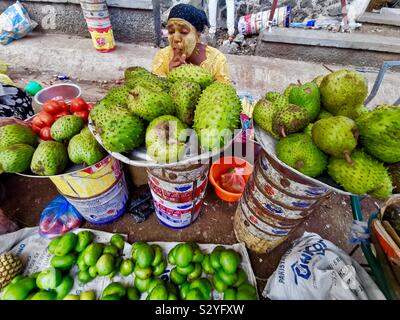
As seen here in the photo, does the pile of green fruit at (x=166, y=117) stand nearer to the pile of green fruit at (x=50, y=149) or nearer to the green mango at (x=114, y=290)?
the pile of green fruit at (x=50, y=149)

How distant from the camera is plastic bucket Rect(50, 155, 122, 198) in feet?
6.25

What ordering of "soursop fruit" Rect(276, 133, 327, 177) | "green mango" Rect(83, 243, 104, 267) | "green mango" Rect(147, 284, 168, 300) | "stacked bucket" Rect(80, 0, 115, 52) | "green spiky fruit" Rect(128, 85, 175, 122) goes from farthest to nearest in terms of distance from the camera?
1. "stacked bucket" Rect(80, 0, 115, 52)
2. "green mango" Rect(83, 243, 104, 267)
3. "green mango" Rect(147, 284, 168, 300)
4. "green spiky fruit" Rect(128, 85, 175, 122)
5. "soursop fruit" Rect(276, 133, 327, 177)

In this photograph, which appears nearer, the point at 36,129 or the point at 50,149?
the point at 50,149

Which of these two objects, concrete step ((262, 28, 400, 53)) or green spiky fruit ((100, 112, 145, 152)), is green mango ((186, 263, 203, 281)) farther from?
concrete step ((262, 28, 400, 53))

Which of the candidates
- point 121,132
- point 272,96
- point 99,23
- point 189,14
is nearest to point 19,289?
point 121,132

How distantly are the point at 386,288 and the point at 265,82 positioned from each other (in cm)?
387

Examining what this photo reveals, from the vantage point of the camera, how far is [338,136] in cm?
117

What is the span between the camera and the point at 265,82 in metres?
4.60

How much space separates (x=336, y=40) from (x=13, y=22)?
6761 millimetres

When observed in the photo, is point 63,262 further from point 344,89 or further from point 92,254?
point 344,89

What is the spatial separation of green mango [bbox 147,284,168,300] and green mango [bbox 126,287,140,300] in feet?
0.55

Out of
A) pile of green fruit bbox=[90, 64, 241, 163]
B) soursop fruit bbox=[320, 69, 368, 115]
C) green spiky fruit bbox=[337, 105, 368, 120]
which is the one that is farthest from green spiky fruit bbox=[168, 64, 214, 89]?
green spiky fruit bbox=[337, 105, 368, 120]

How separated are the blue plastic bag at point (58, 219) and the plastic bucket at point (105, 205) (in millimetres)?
150
